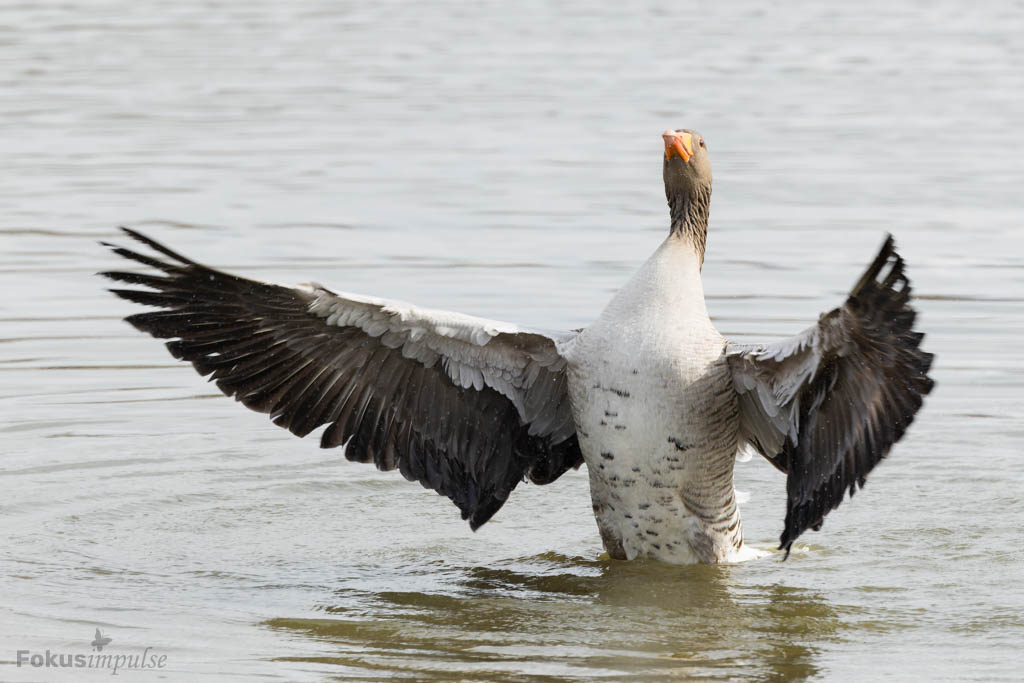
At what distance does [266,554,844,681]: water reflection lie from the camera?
6672 millimetres

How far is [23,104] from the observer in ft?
69.3

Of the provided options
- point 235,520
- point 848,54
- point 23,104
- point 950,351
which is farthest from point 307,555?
point 848,54

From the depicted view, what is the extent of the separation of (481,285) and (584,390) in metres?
5.61

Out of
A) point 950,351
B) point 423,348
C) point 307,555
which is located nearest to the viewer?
point 423,348

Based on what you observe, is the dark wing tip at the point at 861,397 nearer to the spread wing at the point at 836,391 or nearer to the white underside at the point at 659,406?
the spread wing at the point at 836,391

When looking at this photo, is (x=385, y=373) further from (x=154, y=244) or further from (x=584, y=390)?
(x=154, y=244)

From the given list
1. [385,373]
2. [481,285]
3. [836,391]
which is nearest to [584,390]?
[385,373]

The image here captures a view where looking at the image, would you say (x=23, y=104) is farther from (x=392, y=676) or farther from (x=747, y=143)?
(x=392, y=676)

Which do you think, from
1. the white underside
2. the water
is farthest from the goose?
the water

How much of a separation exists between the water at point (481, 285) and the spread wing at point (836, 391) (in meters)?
0.64

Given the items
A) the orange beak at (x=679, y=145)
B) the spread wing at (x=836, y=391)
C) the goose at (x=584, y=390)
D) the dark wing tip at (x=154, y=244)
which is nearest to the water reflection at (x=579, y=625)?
the goose at (x=584, y=390)

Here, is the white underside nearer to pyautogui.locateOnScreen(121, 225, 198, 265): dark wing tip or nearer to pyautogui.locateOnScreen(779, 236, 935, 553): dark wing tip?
pyautogui.locateOnScreen(779, 236, 935, 553): dark wing tip

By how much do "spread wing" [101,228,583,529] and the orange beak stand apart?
106cm

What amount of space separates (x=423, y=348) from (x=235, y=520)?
178 centimetres
